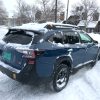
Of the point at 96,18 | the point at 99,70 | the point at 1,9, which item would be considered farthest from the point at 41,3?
the point at 99,70

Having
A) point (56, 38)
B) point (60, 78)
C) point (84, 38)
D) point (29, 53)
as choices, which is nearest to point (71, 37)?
point (56, 38)

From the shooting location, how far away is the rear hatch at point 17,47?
4688 mm

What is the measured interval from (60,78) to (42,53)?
3.86ft

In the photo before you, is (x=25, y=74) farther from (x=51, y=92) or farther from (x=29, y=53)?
(x=51, y=92)

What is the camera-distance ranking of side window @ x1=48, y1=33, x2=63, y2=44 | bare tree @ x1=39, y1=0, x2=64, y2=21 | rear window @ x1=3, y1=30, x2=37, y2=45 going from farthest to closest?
bare tree @ x1=39, y1=0, x2=64, y2=21
side window @ x1=48, y1=33, x2=63, y2=44
rear window @ x1=3, y1=30, x2=37, y2=45

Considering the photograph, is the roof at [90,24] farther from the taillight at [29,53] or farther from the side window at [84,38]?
the taillight at [29,53]

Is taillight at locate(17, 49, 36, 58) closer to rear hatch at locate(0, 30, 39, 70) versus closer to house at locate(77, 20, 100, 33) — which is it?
rear hatch at locate(0, 30, 39, 70)

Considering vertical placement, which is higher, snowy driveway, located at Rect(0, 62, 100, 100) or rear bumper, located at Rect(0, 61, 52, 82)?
rear bumper, located at Rect(0, 61, 52, 82)

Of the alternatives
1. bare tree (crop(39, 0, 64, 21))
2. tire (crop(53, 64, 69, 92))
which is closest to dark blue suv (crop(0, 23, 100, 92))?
tire (crop(53, 64, 69, 92))

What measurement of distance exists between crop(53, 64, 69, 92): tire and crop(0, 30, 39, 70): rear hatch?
100cm

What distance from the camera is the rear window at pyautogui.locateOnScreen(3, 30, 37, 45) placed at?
16.1 feet

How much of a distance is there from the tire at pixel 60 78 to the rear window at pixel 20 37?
1045mm

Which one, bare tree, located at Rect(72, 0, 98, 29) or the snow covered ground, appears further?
bare tree, located at Rect(72, 0, 98, 29)

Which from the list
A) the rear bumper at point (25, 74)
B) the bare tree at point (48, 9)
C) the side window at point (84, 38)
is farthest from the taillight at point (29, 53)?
the bare tree at point (48, 9)
